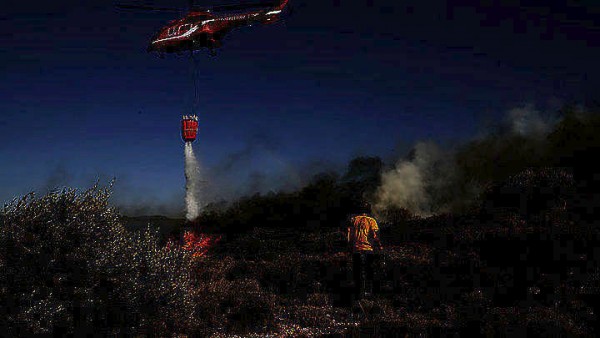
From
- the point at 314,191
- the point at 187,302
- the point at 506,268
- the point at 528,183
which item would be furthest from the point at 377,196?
the point at 187,302

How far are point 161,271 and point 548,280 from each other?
1084 centimetres

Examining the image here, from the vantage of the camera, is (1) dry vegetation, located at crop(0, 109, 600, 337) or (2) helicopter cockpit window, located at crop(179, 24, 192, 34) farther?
(2) helicopter cockpit window, located at crop(179, 24, 192, 34)

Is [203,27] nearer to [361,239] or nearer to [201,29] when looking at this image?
[201,29]

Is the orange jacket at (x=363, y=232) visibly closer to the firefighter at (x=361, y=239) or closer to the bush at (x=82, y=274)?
the firefighter at (x=361, y=239)

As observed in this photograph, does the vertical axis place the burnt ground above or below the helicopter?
below

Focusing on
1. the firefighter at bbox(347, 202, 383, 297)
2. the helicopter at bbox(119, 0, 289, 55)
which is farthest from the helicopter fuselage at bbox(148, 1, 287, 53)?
the firefighter at bbox(347, 202, 383, 297)

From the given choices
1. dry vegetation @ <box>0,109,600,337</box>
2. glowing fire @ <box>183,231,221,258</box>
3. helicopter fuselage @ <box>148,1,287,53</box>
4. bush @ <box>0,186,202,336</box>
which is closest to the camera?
bush @ <box>0,186,202,336</box>

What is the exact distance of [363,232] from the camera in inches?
513

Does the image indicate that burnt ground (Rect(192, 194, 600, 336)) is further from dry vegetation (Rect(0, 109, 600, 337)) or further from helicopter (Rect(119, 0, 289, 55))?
helicopter (Rect(119, 0, 289, 55))

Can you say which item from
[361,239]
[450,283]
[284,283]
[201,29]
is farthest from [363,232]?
[201,29]

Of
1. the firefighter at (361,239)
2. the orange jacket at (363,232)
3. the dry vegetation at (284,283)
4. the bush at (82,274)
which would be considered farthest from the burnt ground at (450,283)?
the bush at (82,274)

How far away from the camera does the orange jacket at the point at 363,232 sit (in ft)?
42.7

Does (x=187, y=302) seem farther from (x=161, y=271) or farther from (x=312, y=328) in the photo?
(x=312, y=328)

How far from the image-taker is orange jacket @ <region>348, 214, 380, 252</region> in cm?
1302
